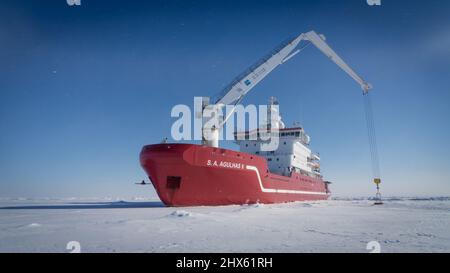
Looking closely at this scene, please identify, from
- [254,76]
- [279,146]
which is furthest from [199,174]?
[279,146]

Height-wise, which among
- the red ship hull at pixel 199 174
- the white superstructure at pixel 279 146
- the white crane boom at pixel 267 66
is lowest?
the red ship hull at pixel 199 174

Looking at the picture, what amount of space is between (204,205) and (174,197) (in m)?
1.66

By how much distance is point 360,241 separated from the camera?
5027mm

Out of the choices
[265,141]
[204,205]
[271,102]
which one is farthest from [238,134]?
[204,205]

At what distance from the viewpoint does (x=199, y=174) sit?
521 inches

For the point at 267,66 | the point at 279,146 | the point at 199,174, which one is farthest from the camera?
the point at 279,146

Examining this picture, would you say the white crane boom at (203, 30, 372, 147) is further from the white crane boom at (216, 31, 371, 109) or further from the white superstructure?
the white superstructure

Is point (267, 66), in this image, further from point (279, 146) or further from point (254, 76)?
point (279, 146)

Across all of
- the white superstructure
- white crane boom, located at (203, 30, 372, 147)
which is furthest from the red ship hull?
the white superstructure

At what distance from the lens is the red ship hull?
1298cm

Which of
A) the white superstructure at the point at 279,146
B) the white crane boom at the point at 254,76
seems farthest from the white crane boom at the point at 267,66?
the white superstructure at the point at 279,146

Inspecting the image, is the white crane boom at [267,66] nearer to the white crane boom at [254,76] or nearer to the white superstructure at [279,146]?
the white crane boom at [254,76]

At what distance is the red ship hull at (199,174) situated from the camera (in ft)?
42.6
